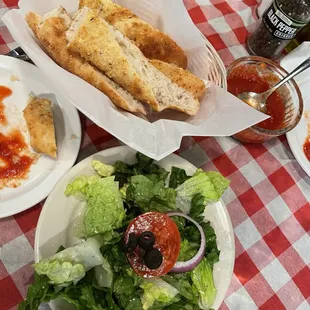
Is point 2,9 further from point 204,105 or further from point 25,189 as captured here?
point 204,105

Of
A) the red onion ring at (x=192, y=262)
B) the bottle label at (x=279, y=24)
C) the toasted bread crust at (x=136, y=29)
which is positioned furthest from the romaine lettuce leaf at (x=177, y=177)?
the bottle label at (x=279, y=24)

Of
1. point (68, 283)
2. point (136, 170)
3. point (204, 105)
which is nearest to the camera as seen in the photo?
point (68, 283)

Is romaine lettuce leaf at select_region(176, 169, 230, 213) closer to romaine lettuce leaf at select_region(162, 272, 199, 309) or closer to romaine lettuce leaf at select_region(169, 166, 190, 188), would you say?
romaine lettuce leaf at select_region(169, 166, 190, 188)

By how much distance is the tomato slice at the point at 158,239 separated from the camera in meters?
1.30

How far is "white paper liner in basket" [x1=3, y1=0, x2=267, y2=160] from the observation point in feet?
4.48

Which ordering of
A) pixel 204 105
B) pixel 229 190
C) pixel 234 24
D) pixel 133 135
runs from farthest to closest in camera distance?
pixel 234 24
pixel 229 190
pixel 204 105
pixel 133 135

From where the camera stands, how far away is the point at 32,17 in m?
1.47

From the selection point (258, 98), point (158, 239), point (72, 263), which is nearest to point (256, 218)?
point (258, 98)

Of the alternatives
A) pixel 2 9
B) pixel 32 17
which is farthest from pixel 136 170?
pixel 2 9

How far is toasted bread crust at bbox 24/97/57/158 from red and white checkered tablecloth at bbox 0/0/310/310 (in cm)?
22

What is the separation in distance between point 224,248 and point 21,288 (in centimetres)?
77

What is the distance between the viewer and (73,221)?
57.2 inches

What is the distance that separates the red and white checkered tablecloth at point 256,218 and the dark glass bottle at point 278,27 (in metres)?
0.50

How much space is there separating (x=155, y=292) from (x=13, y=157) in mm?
743
